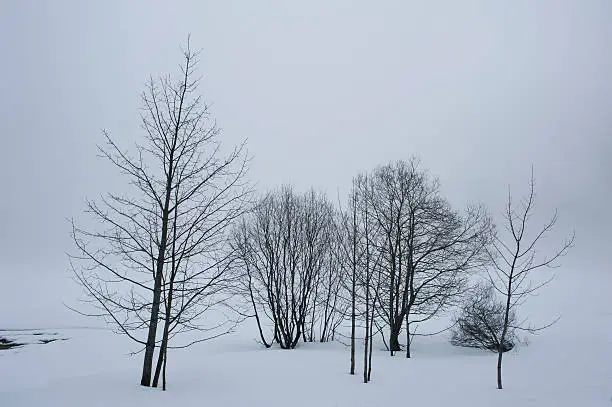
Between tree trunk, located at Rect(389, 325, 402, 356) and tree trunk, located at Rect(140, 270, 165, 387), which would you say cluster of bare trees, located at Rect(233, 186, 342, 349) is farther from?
tree trunk, located at Rect(140, 270, 165, 387)

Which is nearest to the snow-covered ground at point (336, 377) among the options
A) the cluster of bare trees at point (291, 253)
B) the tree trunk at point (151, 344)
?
the tree trunk at point (151, 344)

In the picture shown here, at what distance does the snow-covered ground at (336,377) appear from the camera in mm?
9281

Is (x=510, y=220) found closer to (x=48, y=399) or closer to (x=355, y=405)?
(x=355, y=405)

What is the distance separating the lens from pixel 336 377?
43.1ft

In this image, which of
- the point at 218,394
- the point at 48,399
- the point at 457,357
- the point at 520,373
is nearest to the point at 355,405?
the point at 218,394

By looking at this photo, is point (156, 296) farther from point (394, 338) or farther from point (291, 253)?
point (291, 253)

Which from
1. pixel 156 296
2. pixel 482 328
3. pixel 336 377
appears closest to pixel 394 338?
pixel 482 328

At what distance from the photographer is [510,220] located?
1209 cm

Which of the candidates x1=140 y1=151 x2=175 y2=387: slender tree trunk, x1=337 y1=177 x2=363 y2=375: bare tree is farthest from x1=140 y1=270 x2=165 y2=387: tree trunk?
x1=337 y1=177 x2=363 y2=375: bare tree

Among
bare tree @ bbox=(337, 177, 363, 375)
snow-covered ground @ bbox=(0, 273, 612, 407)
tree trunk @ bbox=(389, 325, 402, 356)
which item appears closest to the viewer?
snow-covered ground @ bbox=(0, 273, 612, 407)

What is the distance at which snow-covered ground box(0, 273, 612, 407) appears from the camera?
30.5 ft

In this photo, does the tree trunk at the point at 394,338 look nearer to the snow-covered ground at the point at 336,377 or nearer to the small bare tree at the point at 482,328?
the snow-covered ground at the point at 336,377

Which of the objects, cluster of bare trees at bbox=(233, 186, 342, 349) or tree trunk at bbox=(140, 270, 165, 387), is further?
cluster of bare trees at bbox=(233, 186, 342, 349)

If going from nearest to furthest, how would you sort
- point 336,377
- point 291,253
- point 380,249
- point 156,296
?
point 156,296
point 336,377
point 380,249
point 291,253
